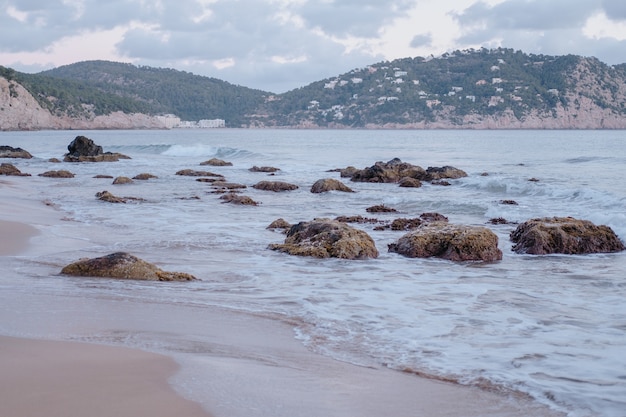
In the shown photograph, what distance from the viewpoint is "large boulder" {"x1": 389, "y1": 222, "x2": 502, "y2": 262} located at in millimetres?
10539

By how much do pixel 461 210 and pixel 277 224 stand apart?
20.4ft

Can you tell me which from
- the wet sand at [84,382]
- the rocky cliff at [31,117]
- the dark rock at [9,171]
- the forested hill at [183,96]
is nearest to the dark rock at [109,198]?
the dark rock at [9,171]

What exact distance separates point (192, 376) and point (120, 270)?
156 inches

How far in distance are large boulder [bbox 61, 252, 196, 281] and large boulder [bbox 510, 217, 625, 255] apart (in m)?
5.63

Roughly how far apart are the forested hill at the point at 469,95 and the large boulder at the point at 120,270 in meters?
138

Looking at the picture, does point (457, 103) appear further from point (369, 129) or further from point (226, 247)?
point (226, 247)

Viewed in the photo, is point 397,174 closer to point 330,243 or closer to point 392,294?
point 330,243

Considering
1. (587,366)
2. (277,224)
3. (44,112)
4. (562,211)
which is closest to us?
(587,366)

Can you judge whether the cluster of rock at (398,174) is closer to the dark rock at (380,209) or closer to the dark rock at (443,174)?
the dark rock at (443,174)

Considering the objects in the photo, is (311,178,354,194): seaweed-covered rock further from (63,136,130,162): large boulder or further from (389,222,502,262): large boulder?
(63,136,130,162): large boulder

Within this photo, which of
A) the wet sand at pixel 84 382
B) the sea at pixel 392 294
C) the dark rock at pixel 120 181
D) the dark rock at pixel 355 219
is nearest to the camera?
the wet sand at pixel 84 382

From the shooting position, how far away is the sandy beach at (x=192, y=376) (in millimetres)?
4305

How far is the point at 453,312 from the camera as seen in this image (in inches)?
282

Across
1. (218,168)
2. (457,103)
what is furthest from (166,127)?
(218,168)
